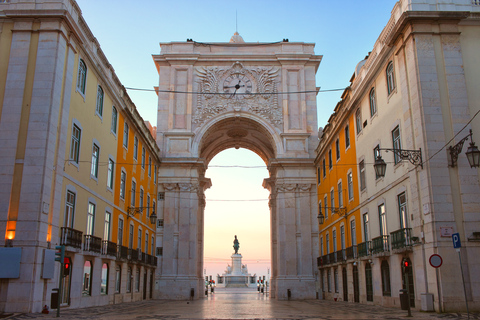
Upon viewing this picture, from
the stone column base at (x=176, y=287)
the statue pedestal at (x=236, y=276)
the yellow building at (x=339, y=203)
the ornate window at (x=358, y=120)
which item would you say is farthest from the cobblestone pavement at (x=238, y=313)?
the statue pedestal at (x=236, y=276)

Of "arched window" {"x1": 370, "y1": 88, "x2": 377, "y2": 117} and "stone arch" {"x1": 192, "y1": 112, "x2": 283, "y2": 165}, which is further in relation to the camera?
"stone arch" {"x1": 192, "y1": 112, "x2": 283, "y2": 165}

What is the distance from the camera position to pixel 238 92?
149ft

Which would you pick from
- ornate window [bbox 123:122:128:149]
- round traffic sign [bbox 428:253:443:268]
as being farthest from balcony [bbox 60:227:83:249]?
round traffic sign [bbox 428:253:443:268]

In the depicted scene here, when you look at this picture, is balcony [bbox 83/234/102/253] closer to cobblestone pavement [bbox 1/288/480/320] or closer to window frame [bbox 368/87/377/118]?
cobblestone pavement [bbox 1/288/480/320]

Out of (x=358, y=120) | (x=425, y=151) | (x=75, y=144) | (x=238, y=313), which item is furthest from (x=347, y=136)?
(x=75, y=144)

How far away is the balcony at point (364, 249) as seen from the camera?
81.8 feet

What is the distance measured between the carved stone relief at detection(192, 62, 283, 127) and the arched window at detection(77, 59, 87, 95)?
22.4 meters

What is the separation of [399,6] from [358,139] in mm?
8782

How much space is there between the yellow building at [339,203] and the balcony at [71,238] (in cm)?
1542

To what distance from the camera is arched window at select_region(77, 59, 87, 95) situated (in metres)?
21.7

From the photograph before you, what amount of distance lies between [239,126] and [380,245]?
27.3m

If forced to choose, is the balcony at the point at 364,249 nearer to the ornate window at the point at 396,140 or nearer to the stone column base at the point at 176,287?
the ornate window at the point at 396,140

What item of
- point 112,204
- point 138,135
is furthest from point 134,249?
point 138,135

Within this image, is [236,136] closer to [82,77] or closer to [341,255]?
[341,255]
